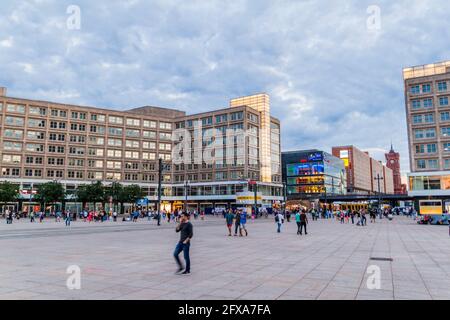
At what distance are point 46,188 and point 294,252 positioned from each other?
61.7m

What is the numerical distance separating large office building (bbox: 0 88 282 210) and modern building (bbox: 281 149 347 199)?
79.5 feet

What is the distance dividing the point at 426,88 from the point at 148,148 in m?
67.8

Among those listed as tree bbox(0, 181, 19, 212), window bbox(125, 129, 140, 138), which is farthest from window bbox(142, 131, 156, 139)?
tree bbox(0, 181, 19, 212)

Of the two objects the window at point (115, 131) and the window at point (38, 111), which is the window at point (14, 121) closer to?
the window at point (38, 111)

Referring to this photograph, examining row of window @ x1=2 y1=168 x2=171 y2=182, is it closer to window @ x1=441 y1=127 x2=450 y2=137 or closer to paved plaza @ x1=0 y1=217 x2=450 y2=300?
window @ x1=441 y1=127 x2=450 y2=137

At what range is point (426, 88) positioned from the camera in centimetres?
6756

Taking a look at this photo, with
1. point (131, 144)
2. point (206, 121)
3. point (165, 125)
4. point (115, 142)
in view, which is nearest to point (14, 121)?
point (115, 142)

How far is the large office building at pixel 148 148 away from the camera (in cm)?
8106

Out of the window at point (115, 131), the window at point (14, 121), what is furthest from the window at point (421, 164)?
the window at point (14, 121)

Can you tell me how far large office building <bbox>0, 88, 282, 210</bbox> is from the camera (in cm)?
8106

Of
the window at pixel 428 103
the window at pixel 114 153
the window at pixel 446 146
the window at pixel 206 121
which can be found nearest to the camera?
the window at pixel 446 146

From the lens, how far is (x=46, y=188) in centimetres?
6500

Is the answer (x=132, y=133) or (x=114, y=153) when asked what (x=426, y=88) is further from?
(x=114, y=153)
